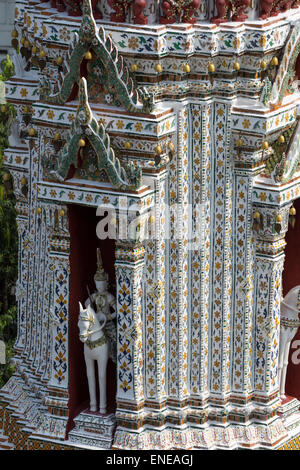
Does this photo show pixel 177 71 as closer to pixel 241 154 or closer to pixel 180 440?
pixel 241 154

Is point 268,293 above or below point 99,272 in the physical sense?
below

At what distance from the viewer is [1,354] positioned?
25.7 m

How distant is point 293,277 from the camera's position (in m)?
22.7

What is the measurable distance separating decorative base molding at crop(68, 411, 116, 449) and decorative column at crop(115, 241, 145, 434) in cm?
12

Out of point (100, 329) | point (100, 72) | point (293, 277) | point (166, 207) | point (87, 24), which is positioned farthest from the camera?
point (293, 277)

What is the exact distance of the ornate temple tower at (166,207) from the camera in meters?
20.5

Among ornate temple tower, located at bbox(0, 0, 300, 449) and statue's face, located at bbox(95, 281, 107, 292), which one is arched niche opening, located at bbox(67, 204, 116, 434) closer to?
ornate temple tower, located at bbox(0, 0, 300, 449)

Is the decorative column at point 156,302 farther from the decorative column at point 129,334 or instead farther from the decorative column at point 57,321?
the decorative column at point 57,321

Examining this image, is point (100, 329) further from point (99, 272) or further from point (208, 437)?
point (208, 437)

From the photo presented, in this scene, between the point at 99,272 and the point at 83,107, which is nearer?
the point at 83,107

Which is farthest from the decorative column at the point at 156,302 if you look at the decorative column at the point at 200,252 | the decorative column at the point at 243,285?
the decorative column at the point at 243,285

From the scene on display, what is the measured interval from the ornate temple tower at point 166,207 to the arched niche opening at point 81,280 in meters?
0.02

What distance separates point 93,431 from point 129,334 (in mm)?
1096

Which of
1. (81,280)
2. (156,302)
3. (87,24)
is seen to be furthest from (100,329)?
(87,24)
